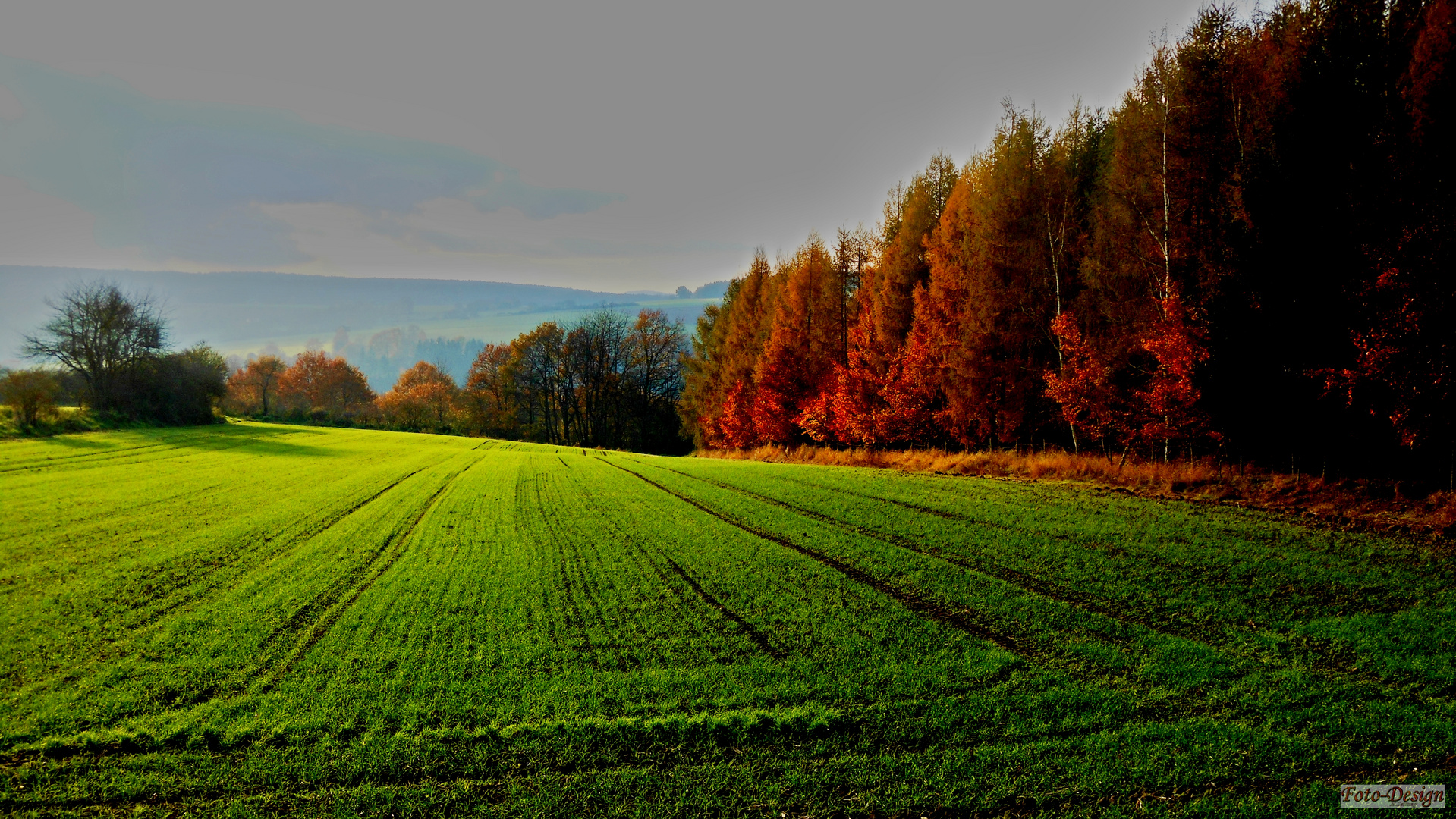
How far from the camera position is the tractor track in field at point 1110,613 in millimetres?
6086

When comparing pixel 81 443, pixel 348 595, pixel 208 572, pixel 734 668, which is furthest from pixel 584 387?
pixel 734 668

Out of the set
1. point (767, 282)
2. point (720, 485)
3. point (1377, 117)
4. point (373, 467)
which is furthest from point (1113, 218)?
point (373, 467)

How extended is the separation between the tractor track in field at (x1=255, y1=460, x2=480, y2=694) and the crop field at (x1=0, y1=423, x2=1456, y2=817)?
0.06 m

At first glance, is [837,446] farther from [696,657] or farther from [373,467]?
[696,657]

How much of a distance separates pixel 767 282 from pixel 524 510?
32763 mm

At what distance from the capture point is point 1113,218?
18.6 meters

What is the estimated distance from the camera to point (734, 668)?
6805 millimetres

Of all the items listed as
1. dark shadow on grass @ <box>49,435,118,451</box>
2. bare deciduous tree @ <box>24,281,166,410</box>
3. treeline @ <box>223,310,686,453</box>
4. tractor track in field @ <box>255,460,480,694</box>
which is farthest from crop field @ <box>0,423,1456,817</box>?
treeline @ <box>223,310,686,453</box>

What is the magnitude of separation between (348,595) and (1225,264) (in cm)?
2042

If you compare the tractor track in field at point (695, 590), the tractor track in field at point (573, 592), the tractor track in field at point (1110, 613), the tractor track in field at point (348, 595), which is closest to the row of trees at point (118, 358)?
the tractor track in field at point (348, 595)

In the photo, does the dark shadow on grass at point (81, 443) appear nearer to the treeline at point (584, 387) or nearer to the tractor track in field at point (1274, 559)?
the treeline at point (584, 387)

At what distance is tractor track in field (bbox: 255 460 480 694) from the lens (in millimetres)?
7025

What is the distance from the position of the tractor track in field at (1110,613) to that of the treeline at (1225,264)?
7.20 m

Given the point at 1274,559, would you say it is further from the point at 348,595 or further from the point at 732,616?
the point at 348,595
